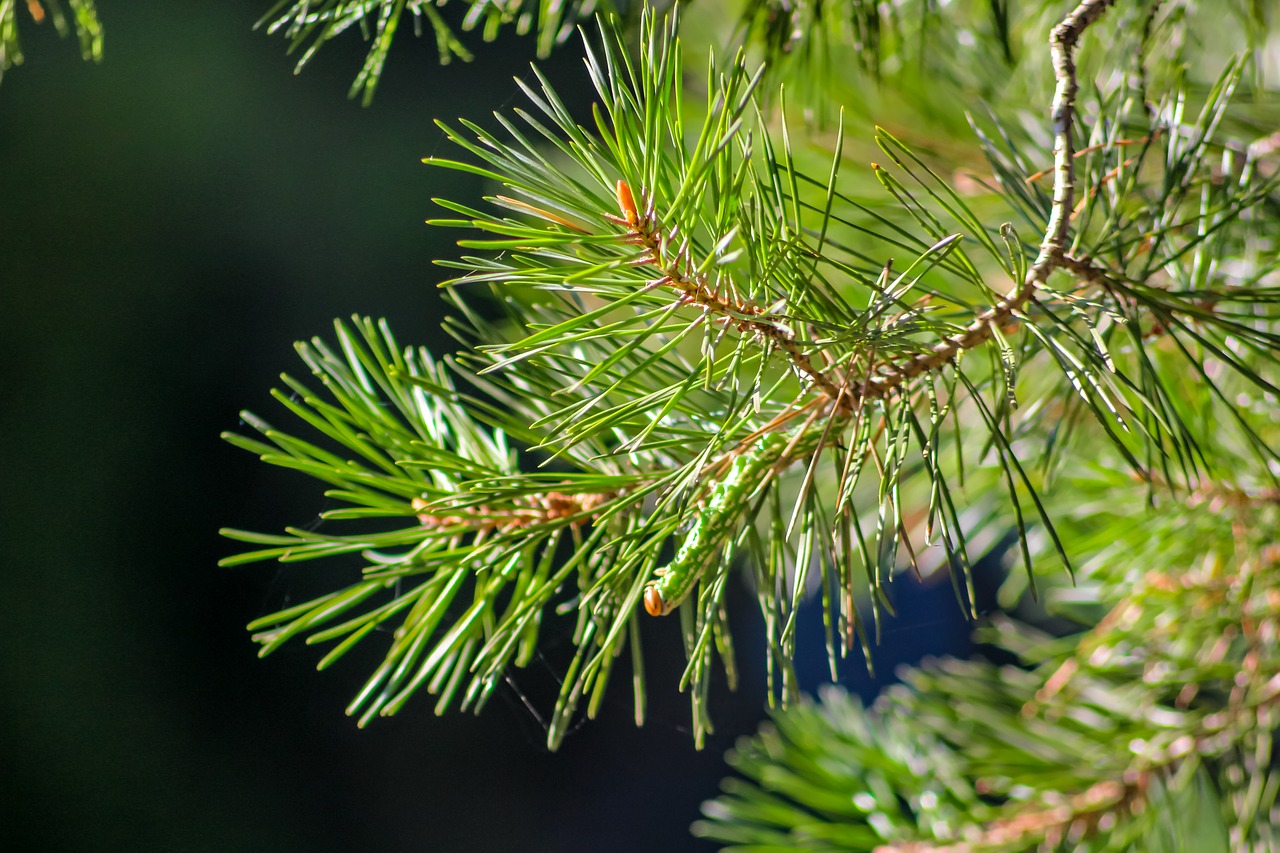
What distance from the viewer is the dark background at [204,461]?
4.40ft

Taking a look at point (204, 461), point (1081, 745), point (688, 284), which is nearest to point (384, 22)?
point (688, 284)

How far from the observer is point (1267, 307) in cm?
24

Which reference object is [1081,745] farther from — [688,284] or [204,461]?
[204,461]

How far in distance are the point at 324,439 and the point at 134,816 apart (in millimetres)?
574

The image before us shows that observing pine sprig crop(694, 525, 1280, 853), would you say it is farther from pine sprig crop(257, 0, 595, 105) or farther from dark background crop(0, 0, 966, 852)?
dark background crop(0, 0, 966, 852)

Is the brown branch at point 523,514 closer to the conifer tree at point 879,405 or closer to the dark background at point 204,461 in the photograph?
the conifer tree at point 879,405

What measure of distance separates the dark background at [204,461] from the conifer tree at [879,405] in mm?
950

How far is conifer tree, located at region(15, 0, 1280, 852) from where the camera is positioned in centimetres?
15

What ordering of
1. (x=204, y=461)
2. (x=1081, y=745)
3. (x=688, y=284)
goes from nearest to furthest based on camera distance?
(x=688, y=284) < (x=1081, y=745) < (x=204, y=461)

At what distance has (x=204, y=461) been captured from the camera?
1460 millimetres

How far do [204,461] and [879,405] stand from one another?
1.45 meters

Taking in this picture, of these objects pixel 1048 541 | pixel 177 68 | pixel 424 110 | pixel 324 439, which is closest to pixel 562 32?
pixel 1048 541

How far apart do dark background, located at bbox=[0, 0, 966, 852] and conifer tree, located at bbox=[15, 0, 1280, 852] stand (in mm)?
950

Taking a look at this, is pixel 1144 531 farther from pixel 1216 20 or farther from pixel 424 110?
pixel 424 110
